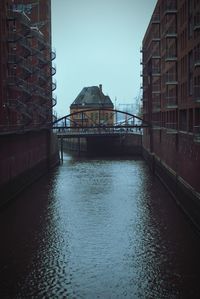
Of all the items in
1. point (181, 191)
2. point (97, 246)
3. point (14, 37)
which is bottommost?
point (97, 246)

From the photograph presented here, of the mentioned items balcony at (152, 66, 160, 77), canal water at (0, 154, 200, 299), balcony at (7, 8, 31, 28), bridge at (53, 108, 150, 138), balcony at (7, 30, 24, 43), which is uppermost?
balcony at (7, 8, 31, 28)

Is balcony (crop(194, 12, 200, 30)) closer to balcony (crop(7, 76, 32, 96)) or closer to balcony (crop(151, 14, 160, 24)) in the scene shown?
balcony (crop(7, 76, 32, 96))

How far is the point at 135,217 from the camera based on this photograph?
26.6 meters

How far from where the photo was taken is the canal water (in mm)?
16594

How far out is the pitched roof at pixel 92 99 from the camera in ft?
299

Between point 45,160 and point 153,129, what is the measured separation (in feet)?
36.0

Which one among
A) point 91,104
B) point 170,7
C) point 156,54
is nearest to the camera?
point 170,7

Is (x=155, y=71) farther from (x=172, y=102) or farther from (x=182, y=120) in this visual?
(x=182, y=120)

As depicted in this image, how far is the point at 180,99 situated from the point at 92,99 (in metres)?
58.8

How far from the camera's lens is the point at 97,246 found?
2116 centimetres

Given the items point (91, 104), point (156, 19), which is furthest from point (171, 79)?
point (91, 104)

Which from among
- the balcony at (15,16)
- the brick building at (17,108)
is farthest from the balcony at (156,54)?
the balcony at (15,16)

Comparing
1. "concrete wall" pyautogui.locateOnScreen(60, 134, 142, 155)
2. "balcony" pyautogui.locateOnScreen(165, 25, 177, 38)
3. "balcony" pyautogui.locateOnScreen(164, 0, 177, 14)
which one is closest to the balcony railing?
"balcony" pyautogui.locateOnScreen(165, 25, 177, 38)

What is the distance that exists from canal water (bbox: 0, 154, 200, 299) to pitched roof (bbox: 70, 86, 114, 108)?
185 ft
